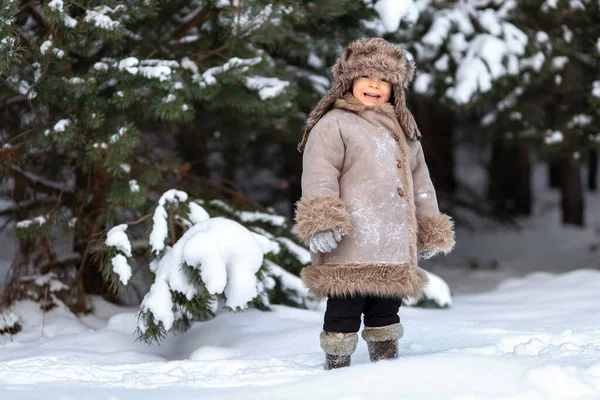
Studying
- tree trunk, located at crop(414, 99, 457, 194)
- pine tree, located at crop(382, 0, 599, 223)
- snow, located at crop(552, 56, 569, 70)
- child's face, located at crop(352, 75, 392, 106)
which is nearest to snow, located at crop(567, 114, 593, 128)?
pine tree, located at crop(382, 0, 599, 223)

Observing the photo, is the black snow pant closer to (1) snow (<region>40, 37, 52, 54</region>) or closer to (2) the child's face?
(2) the child's face

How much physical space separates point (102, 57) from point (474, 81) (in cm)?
277

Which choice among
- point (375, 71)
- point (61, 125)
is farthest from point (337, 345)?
point (61, 125)

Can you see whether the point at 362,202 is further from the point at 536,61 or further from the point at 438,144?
the point at 438,144

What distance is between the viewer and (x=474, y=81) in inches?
219

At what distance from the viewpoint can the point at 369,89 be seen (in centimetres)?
346

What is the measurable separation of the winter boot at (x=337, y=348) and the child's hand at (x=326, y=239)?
0.44 m

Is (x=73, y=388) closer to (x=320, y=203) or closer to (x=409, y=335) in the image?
(x=320, y=203)

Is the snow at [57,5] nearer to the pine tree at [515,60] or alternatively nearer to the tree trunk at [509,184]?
the pine tree at [515,60]

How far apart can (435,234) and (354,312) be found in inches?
21.8

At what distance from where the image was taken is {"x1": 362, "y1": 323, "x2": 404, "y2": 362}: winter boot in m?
3.47

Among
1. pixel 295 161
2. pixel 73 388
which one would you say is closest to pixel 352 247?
pixel 73 388

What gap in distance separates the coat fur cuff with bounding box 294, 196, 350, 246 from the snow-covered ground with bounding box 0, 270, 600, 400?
60 cm

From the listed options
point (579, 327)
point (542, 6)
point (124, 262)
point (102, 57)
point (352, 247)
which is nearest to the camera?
point (352, 247)
